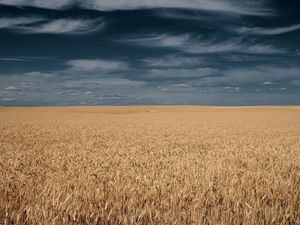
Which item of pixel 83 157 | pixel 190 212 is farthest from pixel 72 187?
pixel 83 157

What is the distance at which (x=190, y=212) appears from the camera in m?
4.16

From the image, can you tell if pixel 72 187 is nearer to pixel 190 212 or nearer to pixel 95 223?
pixel 95 223

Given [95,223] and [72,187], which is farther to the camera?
[72,187]

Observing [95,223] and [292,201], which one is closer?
[95,223]

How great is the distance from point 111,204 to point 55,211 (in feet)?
2.87

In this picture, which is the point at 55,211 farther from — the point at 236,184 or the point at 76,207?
the point at 236,184

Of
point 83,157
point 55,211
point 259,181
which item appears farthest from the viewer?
point 83,157

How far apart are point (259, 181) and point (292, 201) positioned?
1367 mm

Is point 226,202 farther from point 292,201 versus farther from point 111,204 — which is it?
point 111,204

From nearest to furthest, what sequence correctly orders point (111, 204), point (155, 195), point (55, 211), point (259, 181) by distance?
point (55, 211) < point (111, 204) < point (155, 195) < point (259, 181)

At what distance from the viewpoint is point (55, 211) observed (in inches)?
159

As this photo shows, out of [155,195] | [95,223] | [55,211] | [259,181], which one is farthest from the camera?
[259,181]

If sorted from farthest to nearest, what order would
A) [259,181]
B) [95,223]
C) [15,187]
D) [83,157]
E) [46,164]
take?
[83,157] → [46,164] → [259,181] → [15,187] → [95,223]

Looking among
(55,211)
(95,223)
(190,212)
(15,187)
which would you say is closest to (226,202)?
(190,212)
